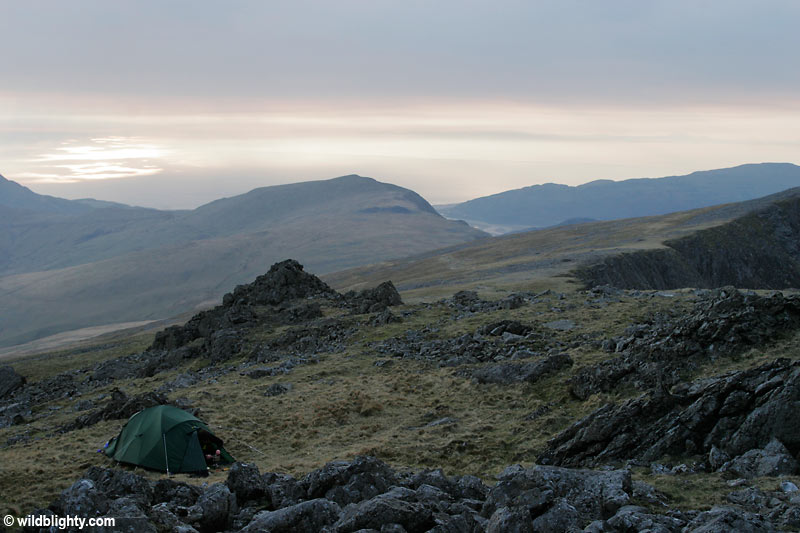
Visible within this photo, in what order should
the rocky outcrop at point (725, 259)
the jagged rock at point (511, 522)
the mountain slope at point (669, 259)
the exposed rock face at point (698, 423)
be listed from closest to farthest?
the jagged rock at point (511, 522), the exposed rock face at point (698, 423), the mountain slope at point (669, 259), the rocky outcrop at point (725, 259)

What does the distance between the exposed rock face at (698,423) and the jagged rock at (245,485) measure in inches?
Result: 348

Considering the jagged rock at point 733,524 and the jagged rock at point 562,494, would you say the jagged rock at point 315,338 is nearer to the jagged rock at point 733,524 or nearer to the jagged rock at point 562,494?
the jagged rock at point 562,494

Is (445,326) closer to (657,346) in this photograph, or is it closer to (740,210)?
(657,346)

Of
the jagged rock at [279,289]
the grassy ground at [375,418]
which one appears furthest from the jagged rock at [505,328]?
the jagged rock at [279,289]

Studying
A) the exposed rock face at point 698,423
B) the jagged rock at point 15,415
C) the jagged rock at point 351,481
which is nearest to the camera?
the jagged rock at point 351,481

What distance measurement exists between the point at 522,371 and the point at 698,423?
43.0ft

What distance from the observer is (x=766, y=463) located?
14.3m

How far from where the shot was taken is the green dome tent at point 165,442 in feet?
74.0

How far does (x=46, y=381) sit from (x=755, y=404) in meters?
57.7

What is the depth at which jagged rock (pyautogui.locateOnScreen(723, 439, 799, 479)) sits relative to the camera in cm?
1402

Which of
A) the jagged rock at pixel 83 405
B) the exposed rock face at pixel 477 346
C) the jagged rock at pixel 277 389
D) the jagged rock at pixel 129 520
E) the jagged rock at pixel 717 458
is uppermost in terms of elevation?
the jagged rock at pixel 129 520

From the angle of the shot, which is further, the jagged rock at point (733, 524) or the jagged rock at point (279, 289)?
the jagged rock at point (279, 289)

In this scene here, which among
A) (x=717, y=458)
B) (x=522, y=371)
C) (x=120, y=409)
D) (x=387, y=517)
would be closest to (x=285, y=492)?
(x=387, y=517)

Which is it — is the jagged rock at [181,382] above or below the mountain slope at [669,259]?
below
